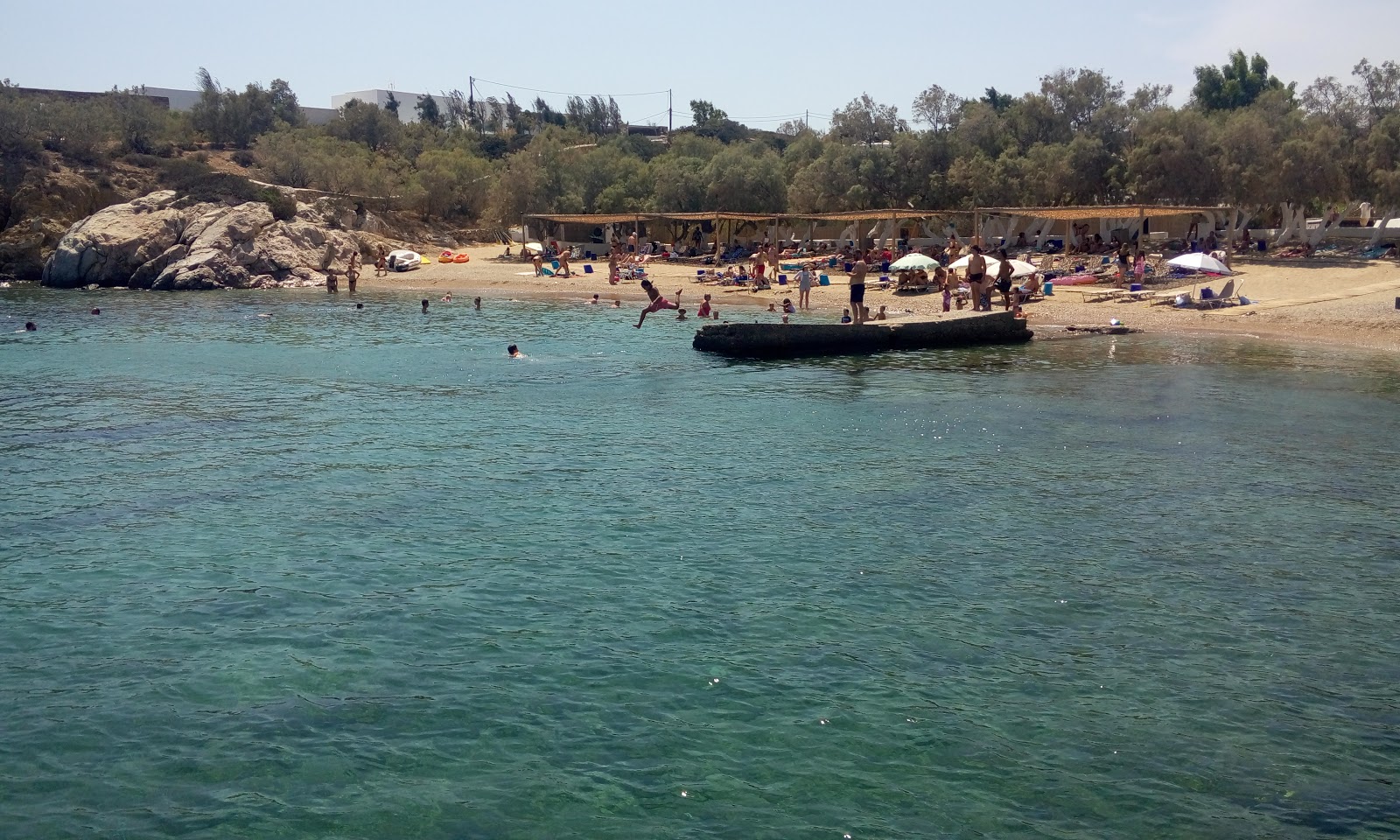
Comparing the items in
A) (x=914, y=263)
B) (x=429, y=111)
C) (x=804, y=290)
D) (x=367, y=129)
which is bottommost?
(x=804, y=290)

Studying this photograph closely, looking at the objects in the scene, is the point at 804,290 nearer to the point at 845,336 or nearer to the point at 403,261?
the point at 845,336

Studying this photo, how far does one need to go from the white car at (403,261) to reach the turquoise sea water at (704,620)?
3259cm

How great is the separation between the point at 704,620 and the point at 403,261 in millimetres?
44595

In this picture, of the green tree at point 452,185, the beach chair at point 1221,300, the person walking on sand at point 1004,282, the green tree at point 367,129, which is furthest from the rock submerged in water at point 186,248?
the beach chair at point 1221,300

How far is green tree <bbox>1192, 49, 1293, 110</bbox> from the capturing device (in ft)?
238

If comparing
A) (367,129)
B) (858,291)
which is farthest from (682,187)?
(367,129)

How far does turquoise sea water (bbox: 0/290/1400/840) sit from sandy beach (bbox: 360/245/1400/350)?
31.5ft

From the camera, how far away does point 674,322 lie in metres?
31.3

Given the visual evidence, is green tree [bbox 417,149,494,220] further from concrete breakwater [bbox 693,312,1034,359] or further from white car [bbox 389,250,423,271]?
concrete breakwater [bbox 693,312,1034,359]

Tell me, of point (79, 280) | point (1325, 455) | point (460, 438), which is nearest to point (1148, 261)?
point (1325, 455)

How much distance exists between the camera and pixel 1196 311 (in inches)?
1171

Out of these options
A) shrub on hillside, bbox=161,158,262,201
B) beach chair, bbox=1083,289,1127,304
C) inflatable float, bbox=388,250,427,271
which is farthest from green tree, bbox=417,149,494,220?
beach chair, bbox=1083,289,1127,304

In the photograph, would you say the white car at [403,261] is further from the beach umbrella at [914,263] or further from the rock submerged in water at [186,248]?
the beach umbrella at [914,263]

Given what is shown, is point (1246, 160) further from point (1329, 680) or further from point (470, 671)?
point (470, 671)
